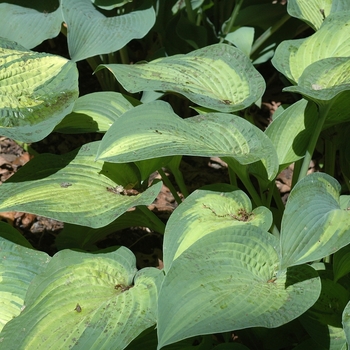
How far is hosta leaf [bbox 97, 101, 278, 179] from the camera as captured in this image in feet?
4.57

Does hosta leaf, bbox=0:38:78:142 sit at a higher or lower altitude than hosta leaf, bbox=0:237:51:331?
higher

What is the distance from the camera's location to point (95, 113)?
174 centimetres

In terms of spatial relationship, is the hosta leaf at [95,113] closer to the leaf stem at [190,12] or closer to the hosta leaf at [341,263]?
the leaf stem at [190,12]

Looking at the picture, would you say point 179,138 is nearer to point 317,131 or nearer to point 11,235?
point 317,131

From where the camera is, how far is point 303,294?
4.01 ft

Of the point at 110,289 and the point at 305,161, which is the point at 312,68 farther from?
the point at 110,289

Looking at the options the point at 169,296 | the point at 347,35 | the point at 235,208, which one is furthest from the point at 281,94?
the point at 169,296

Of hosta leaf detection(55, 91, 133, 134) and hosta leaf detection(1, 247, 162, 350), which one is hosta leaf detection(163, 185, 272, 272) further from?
hosta leaf detection(55, 91, 133, 134)

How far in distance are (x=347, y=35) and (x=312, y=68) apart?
0.81 ft

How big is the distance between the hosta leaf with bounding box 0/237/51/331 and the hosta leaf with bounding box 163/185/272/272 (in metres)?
0.36

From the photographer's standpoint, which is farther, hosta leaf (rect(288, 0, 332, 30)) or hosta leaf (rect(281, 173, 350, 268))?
hosta leaf (rect(288, 0, 332, 30))

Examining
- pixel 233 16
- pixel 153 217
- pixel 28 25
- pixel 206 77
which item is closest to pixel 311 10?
pixel 233 16

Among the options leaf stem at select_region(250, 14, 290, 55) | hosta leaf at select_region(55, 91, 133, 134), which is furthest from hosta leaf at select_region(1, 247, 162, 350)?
leaf stem at select_region(250, 14, 290, 55)

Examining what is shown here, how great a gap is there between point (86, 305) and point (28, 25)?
1.20 meters
